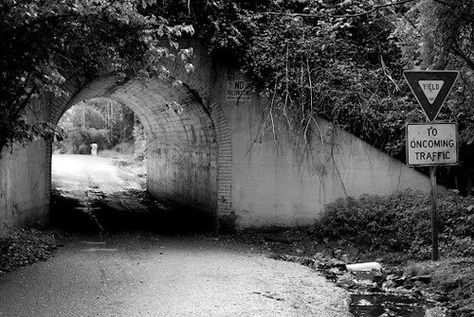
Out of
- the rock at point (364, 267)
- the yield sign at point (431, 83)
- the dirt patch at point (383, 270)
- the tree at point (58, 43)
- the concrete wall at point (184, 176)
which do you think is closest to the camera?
the tree at point (58, 43)

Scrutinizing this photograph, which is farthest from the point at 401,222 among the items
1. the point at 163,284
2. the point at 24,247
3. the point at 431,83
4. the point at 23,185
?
the point at 23,185

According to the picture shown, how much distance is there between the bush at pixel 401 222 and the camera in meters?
9.33

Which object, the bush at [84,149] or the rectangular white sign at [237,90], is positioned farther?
the bush at [84,149]

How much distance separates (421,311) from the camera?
6.36 meters

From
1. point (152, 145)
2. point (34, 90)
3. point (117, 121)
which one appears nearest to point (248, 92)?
point (34, 90)

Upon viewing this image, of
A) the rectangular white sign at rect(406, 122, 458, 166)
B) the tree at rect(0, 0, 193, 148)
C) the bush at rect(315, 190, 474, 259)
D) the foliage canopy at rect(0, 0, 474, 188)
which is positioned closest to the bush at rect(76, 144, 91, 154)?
the foliage canopy at rect(0, 0, 474, 188)

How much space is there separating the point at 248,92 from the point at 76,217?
6.17 metres

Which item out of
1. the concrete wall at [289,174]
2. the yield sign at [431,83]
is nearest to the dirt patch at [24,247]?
the concrete wall at [289,174]

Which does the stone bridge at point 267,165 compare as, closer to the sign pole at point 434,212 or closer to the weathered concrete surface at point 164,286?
the weathered concrete surface at point 164,286

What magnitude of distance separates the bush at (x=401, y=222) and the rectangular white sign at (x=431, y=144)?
6.29 ft

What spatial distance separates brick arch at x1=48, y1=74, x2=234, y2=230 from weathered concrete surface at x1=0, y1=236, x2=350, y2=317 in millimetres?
2578

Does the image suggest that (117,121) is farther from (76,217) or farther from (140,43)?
(140,43)

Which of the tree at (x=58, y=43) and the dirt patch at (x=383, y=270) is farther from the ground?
the tree at (x=58, y=43)

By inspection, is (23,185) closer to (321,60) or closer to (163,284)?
(163,284)
